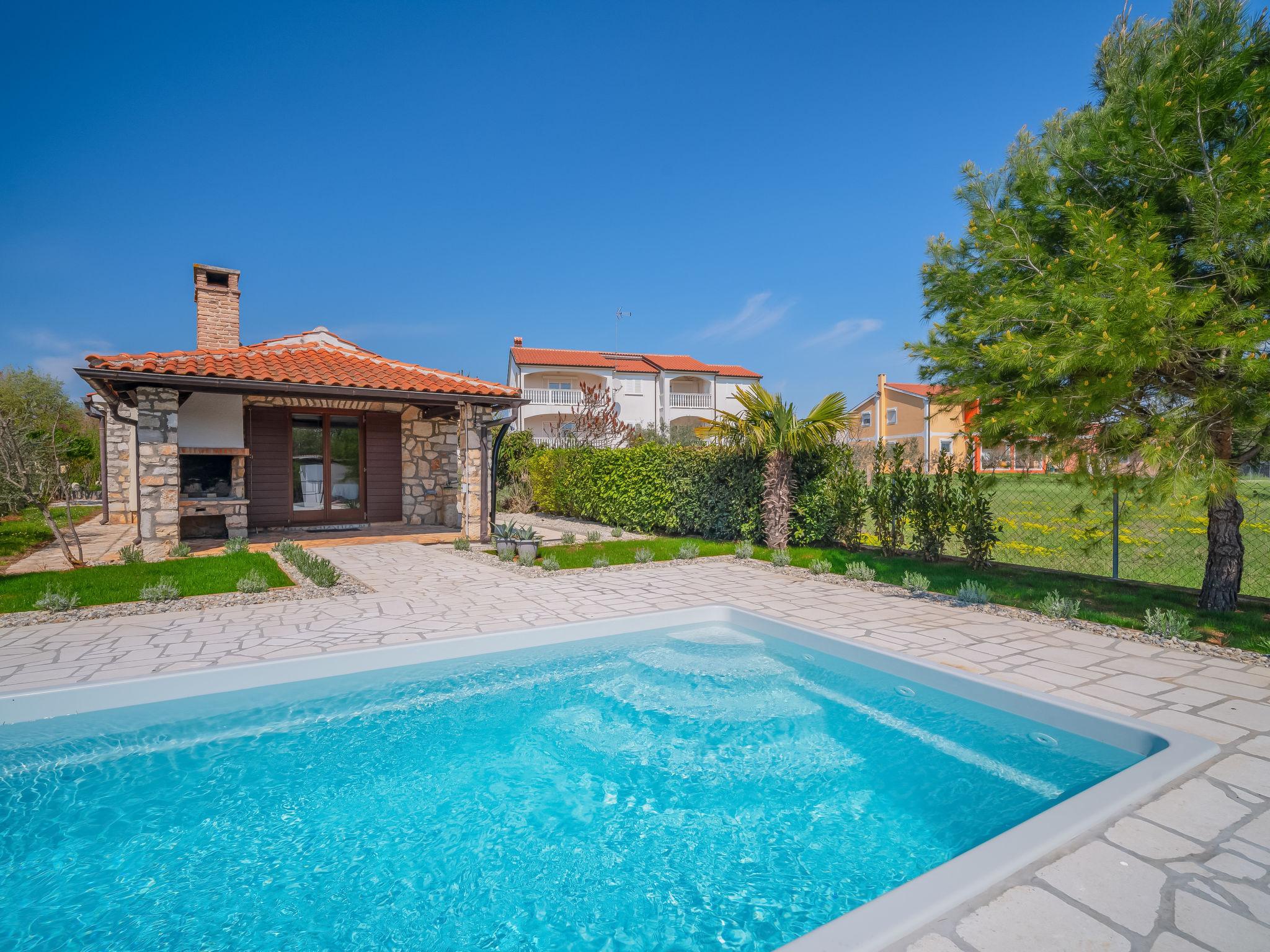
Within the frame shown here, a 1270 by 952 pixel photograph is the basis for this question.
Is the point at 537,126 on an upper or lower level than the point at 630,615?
upper

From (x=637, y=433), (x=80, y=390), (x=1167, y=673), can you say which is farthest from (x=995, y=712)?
(x=80, y=390)

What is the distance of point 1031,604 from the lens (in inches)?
259

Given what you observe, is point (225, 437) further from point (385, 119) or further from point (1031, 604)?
point (1031, 604)

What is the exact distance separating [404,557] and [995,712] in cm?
890

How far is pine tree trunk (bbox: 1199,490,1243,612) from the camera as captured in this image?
610cm

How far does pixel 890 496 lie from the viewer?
31.9 feet

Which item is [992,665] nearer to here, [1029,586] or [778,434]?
[1029,586]

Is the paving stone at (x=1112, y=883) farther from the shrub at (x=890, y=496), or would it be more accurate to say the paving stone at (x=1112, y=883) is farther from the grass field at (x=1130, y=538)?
the shrub at (x=890, y=496)

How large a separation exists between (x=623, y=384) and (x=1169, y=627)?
3744cm

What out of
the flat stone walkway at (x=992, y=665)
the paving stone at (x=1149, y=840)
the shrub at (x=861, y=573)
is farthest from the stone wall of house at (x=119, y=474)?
the paving stone at (x=1149, y=840)

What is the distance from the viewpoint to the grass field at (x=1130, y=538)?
688 centimetres

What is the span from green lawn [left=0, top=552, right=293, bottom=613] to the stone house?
1840 millimetres

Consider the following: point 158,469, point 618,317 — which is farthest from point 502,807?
point 618,317

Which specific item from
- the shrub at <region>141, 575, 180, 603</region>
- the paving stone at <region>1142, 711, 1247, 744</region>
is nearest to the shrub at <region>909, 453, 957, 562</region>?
the paving stone at <region>1142, 711, 1247, 744</region>
